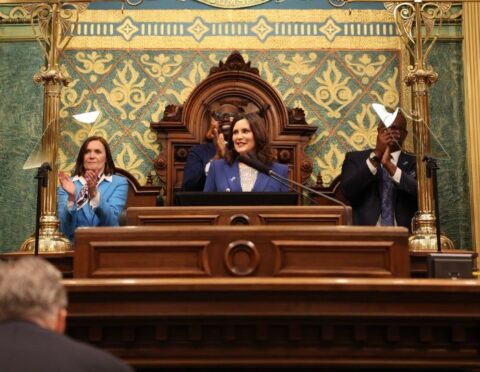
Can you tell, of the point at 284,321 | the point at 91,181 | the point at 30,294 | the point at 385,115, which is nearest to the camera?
the point at 30,294

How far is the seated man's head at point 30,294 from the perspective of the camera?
1.63 metres

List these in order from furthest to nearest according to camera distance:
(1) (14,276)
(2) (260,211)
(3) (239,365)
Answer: (2) (260,211)
(3) (239,365)
(1) (14,276)

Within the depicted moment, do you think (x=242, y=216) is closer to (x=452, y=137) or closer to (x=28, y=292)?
(x=28, y=292)

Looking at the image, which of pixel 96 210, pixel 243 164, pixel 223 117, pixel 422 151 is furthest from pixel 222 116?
pixel 422 151

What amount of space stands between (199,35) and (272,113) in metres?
0.87

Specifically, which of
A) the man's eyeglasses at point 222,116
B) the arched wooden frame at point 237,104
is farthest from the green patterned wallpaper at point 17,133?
the man's eyeglasses at point 222,116

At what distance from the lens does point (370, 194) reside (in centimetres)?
504

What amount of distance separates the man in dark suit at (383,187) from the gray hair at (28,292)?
340 centimetres

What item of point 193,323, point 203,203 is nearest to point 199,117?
point 203,203

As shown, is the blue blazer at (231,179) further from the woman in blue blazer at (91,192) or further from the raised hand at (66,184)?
the raised hand at (66,184)

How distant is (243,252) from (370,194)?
7.73ft

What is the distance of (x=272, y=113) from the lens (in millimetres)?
5449

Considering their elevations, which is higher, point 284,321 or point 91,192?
point 91,192

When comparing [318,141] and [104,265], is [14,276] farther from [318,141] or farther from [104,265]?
[318,141]
